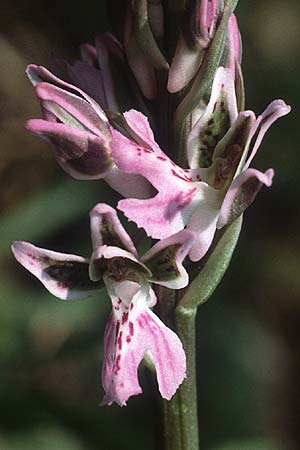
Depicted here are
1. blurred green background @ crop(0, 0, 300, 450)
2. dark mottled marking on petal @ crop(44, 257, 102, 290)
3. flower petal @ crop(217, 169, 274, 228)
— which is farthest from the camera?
blurred green background @ crop(0, 0, 300, 450)

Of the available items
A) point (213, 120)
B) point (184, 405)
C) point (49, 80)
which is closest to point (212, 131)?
point (213, 120)

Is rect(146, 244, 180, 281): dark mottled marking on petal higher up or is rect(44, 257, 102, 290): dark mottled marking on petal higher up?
rect(146, 244, 180, 281): dark mottled marking on petal

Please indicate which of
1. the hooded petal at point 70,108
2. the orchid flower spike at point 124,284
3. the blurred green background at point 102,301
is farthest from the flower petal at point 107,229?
the blurred green background at point 102,301

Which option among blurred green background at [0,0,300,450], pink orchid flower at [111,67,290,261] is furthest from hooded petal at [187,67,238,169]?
blurred green background at [0,0,300,450]

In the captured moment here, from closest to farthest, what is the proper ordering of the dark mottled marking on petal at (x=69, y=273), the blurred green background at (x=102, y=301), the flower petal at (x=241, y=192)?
the flower petal at (x=241, y=192) < the dark mottled marking on petal at (x=69, y=273) < the blurred green background at (x=102, y=301)

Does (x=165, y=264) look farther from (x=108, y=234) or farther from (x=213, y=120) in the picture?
(x=213, y=120)

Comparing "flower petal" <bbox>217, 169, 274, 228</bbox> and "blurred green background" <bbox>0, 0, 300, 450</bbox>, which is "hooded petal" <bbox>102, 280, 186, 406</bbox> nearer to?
"flower petal" <bbox>217, 169, 274, 228</bbox>

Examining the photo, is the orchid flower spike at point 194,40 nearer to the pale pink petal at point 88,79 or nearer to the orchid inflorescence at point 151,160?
the orchid inflorescence at point 151,160
